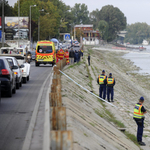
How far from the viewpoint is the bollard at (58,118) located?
17.1 ft

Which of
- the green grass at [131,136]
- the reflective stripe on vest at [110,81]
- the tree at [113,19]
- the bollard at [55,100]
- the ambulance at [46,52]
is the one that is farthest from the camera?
the tree at [113,19]

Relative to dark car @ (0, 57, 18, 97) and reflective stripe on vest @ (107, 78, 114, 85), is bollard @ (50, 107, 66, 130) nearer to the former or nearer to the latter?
dark car @ (0, 57, 18, 97)

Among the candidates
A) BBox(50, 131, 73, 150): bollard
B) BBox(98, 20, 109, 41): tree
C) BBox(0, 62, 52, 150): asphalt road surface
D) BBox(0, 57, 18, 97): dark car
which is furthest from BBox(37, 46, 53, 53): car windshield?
BBox(98, 20, 109, 41): tree

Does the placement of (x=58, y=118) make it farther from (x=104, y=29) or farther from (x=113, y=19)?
(x=113, y=19)

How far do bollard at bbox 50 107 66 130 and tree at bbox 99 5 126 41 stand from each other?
176 m

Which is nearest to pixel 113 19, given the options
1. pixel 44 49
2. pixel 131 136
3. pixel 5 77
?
pixel 44 49

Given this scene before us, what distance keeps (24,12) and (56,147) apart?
7976 centimetres

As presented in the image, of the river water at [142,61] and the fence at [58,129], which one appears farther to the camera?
the river water at [142,61]

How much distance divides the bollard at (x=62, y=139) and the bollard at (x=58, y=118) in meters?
1.13

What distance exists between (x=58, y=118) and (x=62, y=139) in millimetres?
1257

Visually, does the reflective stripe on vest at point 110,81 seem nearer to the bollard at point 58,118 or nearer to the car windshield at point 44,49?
the bollard at point 58,118

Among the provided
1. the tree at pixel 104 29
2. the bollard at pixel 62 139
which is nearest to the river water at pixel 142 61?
the tree at pixel 104 29

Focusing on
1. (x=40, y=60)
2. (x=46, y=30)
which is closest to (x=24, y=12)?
(x=46, y=30)

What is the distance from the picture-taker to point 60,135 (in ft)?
13.0
